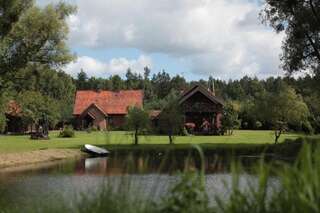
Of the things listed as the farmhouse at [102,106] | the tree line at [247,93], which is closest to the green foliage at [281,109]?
the tree line at [247,93]

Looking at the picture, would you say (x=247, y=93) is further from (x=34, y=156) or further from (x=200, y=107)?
(x=34, y=156)

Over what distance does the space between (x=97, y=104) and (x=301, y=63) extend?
64506 millimetres

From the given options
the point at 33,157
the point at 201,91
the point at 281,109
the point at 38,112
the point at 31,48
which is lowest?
the point at 33,157

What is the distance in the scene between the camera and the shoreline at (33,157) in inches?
1487

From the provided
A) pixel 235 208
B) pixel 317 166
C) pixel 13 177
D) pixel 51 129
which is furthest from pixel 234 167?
pixel 51 129

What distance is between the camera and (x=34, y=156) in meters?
41.1

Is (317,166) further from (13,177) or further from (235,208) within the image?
(13,177)

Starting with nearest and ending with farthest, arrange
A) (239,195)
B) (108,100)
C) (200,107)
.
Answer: (239,195) → (200,107) → (108,100)

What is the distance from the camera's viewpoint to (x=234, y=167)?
512cm

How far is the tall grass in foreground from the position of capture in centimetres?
453

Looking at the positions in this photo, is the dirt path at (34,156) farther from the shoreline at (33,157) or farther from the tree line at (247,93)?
the tree line at (247,93)

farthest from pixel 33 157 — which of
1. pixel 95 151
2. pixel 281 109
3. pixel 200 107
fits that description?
pixel 200 107

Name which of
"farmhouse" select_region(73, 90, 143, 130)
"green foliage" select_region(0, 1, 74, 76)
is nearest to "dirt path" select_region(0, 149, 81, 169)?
"green foliage" select_region(0, 1, 74, 76)

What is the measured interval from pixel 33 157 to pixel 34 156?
38 cm
